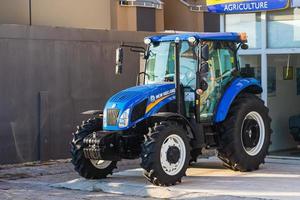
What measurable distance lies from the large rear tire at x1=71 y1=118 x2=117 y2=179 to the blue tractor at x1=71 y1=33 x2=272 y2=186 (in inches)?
0.7

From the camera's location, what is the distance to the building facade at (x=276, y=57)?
12.6 metres

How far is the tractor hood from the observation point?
33.6ft

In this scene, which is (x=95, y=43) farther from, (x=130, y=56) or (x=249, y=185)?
(x=249, y=185)

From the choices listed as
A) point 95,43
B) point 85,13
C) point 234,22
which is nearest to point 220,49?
point 234,22

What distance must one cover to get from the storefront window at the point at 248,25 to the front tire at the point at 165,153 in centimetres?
366

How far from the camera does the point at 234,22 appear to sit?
13.4 metres

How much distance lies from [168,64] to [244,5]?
2.73 meters

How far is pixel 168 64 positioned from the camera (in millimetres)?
11086

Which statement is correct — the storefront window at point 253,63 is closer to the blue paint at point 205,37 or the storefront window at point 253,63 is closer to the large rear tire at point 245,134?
the large rear tire at point 245,134

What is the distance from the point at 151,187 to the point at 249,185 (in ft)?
5.05

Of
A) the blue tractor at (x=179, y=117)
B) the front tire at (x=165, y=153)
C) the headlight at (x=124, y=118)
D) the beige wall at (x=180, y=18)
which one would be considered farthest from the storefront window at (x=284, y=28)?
the beige wall at (x=180, y=18)

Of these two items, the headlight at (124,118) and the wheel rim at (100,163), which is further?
the wheel rim at (100,163)

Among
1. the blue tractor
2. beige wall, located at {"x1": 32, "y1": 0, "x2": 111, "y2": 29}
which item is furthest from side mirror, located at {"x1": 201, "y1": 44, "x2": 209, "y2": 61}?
beige wall, located at {"x1": 32, "y1": 0, "x2": 111, "y2": 29}

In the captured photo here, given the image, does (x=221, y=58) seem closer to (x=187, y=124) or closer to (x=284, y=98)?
(x=187, y=124)
